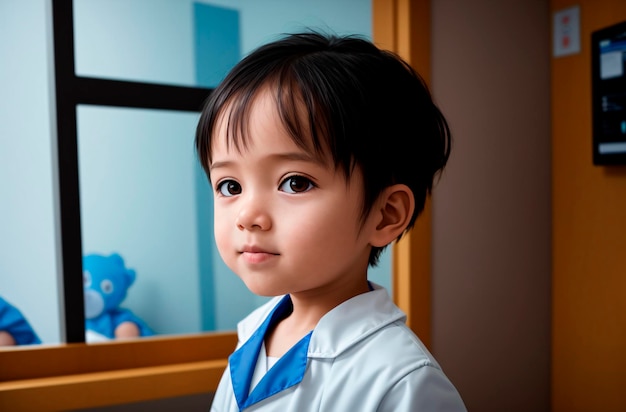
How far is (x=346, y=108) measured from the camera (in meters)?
0.70

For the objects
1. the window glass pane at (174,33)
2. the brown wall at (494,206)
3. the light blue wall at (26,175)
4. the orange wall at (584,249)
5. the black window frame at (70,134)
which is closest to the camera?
the black window frame at (70,134)

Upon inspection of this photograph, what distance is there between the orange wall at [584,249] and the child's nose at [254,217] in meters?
1.45

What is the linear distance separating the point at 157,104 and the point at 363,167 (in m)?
1.10

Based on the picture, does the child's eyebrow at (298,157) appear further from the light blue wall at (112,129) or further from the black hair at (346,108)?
the light blue wall at (112,129)

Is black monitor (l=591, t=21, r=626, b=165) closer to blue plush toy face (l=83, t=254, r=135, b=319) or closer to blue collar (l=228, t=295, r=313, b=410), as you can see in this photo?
blue collar (l=228, t=295, r=313, b=410)

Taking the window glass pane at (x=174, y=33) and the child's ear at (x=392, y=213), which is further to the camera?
the window glass pane at (x=174, y=33)

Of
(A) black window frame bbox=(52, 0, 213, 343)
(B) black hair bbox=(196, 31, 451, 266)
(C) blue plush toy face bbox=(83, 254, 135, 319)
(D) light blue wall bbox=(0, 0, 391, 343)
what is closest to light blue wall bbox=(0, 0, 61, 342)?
(D) light blue wall bbox=(0, 0, 391, 343)

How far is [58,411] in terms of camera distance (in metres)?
1.40

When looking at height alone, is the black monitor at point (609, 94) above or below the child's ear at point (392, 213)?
above

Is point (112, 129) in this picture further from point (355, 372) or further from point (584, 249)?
point (355, 372)

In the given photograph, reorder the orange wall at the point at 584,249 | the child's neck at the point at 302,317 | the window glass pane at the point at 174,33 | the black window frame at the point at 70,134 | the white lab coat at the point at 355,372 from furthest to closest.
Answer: the window glass pane at the point at 174,33 → the orange wall at the point at 584,249 → the black window frame at the point at 70,134 → the child's neck at the point at 302,317 → the white lab coat at the point at 355,372

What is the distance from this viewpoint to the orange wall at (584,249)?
67.4 inches

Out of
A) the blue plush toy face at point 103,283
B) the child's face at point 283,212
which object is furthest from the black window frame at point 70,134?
the blue plush toy face at point 103,283

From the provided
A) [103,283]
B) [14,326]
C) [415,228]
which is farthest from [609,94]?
[103,283]
